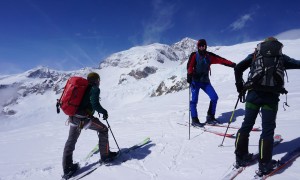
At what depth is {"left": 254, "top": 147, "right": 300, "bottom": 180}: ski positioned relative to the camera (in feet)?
16.2

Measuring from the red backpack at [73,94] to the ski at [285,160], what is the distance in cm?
403

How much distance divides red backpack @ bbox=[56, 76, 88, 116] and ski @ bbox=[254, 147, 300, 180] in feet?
13.2

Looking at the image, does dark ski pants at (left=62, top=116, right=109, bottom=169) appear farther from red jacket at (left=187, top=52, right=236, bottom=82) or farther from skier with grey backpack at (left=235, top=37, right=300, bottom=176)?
red jacket at (left=187, top=52, right=236, bottom=82)

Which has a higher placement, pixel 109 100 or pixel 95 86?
pixel 109 100

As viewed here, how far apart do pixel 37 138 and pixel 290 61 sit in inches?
427

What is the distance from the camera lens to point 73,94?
6250mm

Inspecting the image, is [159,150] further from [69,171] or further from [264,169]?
[264,169]

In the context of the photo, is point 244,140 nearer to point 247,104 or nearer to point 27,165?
point 247,104

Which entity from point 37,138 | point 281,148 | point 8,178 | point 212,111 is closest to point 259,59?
point 281,148

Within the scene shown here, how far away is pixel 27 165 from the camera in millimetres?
8117

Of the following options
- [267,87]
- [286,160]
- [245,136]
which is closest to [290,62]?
[267,87]

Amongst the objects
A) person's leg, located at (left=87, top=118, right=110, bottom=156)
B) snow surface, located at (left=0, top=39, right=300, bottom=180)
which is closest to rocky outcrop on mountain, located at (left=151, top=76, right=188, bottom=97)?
snow surface, located at (left=0, top=39, right=300, bottom=180)

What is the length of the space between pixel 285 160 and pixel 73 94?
15.4 ft

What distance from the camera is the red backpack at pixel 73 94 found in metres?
6.22
